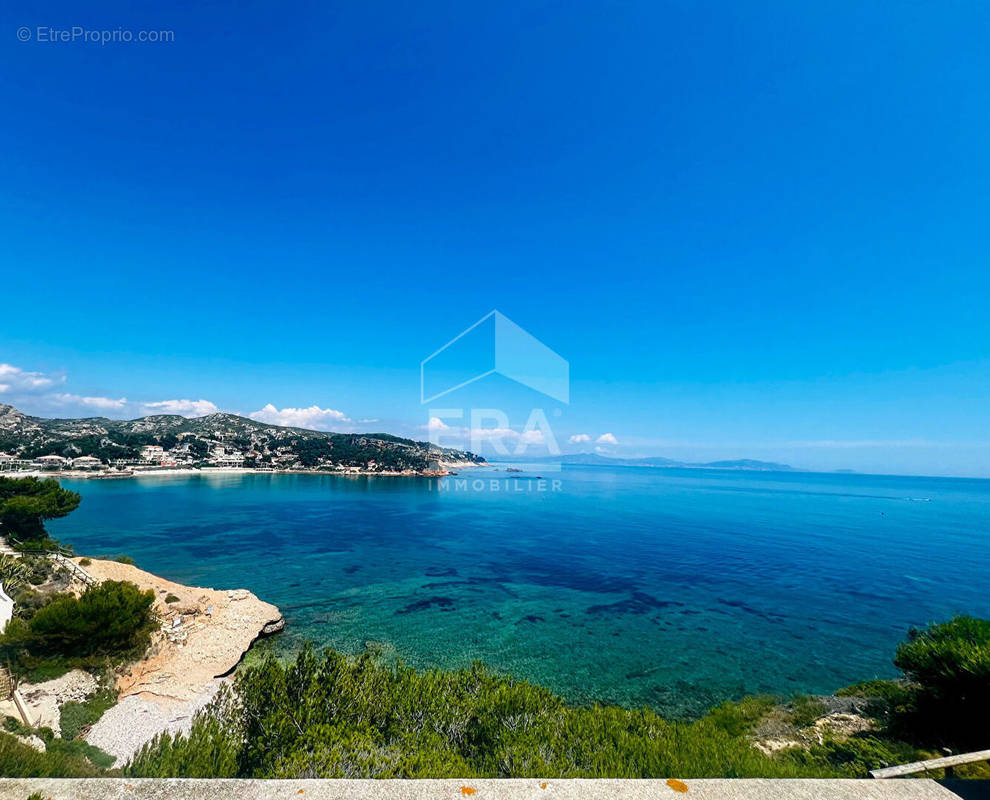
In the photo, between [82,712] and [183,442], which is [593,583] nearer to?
[82,712]

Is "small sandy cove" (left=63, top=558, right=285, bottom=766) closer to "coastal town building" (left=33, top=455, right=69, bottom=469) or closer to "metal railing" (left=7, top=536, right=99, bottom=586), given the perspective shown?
"metal railing" (left=7, top=536, right=99, bottom=586)

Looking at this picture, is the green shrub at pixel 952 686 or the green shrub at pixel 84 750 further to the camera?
the green shrub at pixel 84 750

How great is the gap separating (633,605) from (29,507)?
142 feet

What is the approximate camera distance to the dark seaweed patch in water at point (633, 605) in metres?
28.5

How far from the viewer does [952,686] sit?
8.51 meters


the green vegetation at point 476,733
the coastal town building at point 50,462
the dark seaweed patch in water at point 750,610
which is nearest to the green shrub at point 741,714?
the green vegetation at point 476,733

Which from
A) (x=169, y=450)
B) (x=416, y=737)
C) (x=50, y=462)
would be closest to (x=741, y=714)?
(x=416, y=737)

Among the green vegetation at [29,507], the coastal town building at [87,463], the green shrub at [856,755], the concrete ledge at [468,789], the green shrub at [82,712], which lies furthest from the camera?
the coastal town building at [87,463]

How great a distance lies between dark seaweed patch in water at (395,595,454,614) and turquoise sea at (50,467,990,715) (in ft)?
0.66

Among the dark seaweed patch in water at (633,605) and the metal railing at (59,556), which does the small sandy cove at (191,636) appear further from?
the dark seaweed patch in water at (633,605)

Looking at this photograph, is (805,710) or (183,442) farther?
(183,442)

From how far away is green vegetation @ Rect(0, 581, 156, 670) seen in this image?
15.1 m

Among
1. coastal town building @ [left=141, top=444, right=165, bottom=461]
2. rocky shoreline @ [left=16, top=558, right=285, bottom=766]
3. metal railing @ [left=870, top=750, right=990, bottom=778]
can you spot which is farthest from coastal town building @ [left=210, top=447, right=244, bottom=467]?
metal railing @ [left=870, top=750, right=990, bottom=778]

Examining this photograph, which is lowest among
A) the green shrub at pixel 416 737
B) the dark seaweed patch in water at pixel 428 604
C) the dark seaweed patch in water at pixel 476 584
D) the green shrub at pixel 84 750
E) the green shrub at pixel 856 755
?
the dark seaweed patch in water at pixel 476 584
